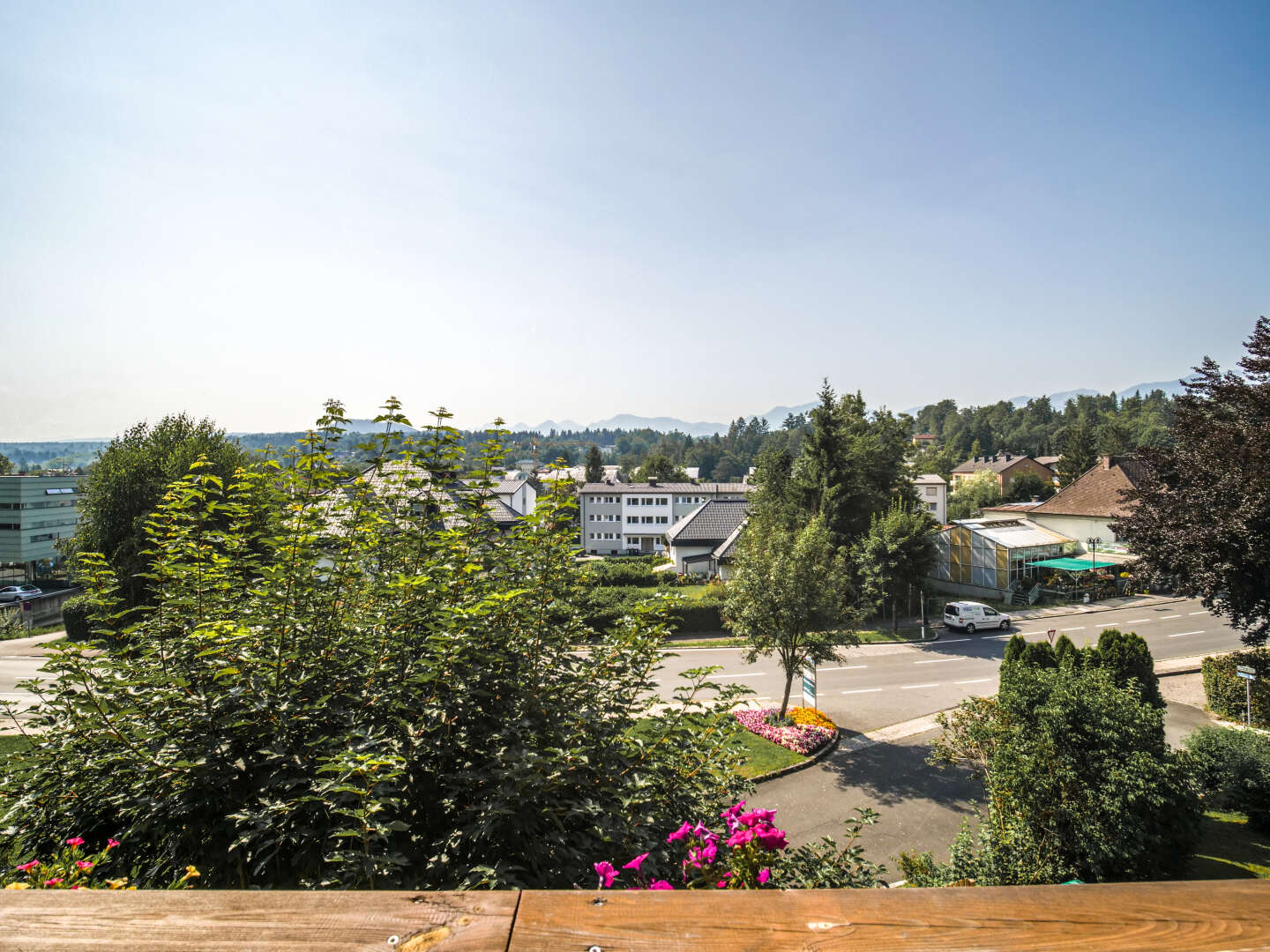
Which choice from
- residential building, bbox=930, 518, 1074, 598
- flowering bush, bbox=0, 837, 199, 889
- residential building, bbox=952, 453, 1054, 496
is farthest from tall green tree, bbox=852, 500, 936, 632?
residential building, bbox=952, 453, 1054, 496

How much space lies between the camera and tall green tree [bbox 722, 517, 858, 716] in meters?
16.4

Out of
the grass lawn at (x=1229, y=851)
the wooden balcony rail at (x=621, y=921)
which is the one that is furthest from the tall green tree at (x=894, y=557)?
the wooden balcony rail at (x=621, y=921)

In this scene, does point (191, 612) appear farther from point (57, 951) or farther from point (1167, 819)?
point (1167, 819)

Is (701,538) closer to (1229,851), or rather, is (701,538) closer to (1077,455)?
(1229,851)

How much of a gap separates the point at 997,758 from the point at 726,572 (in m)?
29.8

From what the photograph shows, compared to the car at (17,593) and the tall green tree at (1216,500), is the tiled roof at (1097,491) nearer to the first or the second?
the tall green tree at (1216,500)

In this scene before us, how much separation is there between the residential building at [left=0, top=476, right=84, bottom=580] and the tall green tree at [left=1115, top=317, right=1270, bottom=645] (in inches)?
2670

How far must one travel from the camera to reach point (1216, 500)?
51.1ft

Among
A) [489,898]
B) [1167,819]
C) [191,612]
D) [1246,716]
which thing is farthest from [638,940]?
[1246,716]

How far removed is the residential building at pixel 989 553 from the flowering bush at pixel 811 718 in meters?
20.1

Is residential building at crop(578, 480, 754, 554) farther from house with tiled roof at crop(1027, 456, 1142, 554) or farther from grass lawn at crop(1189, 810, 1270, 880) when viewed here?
grass lawn at crop(1189, 810, 1270, 880)

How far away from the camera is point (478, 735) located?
3609 millimetres

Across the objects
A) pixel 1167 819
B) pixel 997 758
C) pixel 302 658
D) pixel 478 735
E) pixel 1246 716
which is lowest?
pixel 1246 716

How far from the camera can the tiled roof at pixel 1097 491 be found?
129ft
